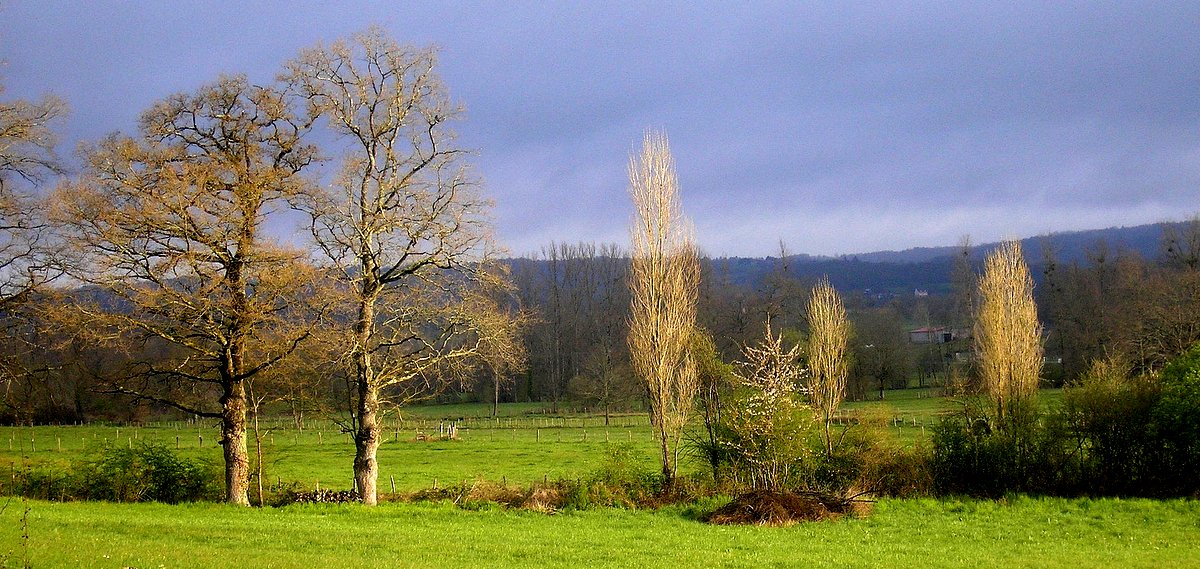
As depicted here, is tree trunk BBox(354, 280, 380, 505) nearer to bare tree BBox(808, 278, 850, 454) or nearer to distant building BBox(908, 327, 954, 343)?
bare tree BBox(808, 278, 850, 454)

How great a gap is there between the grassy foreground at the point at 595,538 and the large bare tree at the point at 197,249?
400 centimetres

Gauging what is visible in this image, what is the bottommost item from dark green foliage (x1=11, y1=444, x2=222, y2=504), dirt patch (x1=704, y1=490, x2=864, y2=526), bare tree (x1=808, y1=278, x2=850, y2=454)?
dirt patch (x1=704, y1=490, x2=864, y2=526)

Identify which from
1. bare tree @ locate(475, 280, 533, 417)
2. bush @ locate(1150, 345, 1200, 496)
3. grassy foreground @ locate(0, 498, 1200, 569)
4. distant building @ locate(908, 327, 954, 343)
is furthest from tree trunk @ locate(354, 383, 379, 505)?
distant building @ locate(908, 327, 954, 343)

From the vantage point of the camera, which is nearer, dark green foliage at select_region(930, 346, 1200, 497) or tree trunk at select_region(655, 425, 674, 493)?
dark green foliage at select_region(930, 346, 1200, 497)

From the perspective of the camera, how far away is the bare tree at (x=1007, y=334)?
23.4 metres

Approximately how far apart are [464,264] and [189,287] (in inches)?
278

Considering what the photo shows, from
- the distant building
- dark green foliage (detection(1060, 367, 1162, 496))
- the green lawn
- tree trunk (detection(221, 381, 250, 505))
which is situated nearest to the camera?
dark green foliage (detection(1060, 367, 1162, 496))

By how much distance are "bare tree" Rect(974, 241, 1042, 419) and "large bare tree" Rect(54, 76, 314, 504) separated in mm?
19512

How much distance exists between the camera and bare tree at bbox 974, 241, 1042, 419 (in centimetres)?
2339

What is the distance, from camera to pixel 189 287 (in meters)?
20.7

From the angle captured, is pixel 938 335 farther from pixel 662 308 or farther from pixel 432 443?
pixel 662 308

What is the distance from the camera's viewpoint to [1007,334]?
23.9 metres

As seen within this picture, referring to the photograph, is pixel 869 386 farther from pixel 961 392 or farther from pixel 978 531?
pixel 978 531

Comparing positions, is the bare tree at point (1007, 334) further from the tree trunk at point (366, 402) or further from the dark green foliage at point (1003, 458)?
the tree trunk at point (366, 402)
